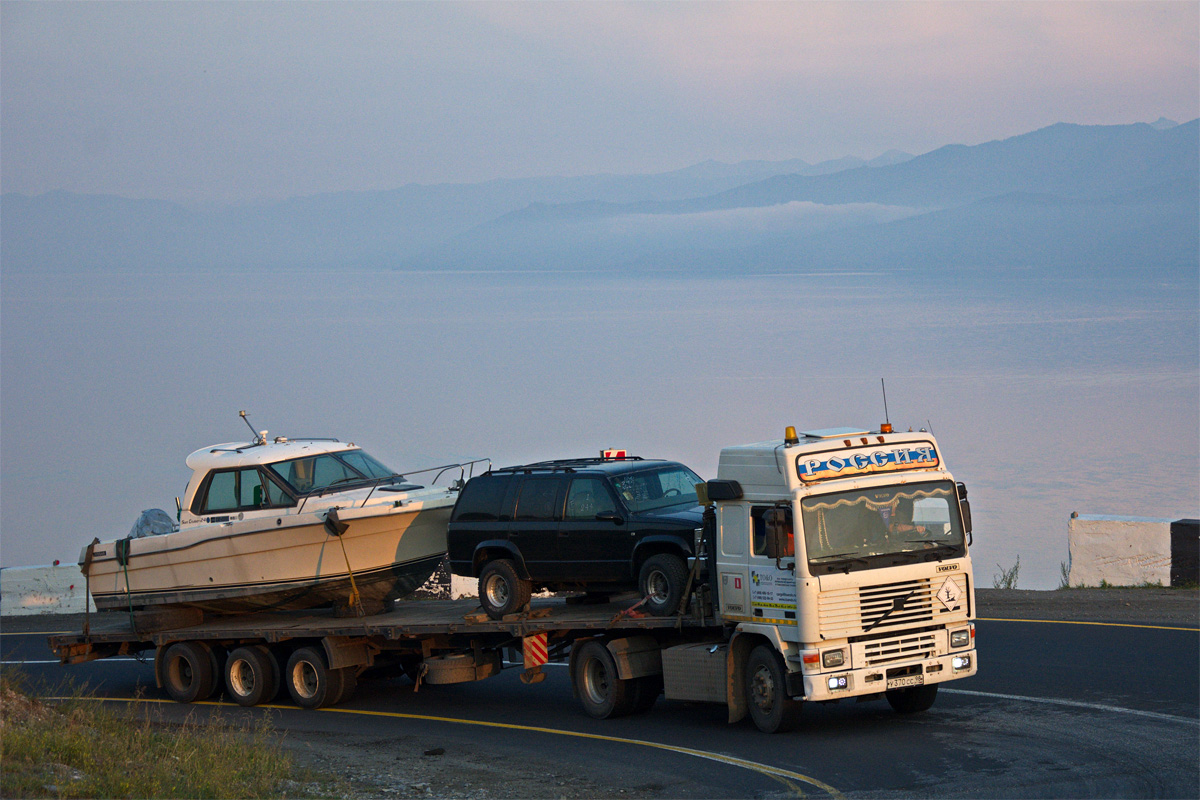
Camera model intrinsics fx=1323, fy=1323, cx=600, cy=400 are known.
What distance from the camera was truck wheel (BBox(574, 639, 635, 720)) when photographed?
1521cm

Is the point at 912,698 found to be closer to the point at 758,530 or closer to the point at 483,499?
the point at 758,530

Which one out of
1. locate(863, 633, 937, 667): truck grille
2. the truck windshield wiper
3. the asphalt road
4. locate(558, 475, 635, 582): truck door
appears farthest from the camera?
locate(558, 475, 635, 582): truck door

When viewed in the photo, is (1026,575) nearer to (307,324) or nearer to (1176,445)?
(1176,445)

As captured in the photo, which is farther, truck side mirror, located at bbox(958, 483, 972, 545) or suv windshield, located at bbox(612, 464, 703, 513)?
suv windshield, located at bbox(612, 464, 703, 513)

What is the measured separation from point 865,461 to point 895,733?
2.85m

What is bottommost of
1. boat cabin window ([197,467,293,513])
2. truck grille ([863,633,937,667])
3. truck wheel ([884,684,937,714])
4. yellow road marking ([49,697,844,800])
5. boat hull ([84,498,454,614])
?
yellow road marking ([49,697,844,800])

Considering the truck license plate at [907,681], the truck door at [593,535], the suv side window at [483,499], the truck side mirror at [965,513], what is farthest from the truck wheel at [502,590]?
the truck side mirror at [965,513]

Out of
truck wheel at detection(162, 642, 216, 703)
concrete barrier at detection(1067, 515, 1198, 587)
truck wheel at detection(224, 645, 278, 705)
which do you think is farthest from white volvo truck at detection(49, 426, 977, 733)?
concrete barrier at detection(1067, 515, 1198, 587)

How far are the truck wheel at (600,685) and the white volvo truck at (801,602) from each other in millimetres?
17

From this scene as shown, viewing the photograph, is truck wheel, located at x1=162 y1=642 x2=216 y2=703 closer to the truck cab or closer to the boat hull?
the boat hull

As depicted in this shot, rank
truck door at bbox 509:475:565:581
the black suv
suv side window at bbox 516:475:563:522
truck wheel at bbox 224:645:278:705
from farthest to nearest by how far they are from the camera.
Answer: truck wheel at bbox 224:645:278:705, suv side window at bbox 516:475:563:522, truck door at bbox 509:475:565:581, the black suv

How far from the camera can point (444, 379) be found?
82.6 m

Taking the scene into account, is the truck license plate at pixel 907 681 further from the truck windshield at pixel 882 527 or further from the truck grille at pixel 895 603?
the truck windshield at pixel 882 527

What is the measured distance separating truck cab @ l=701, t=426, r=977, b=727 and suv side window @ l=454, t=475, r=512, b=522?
356 cm
